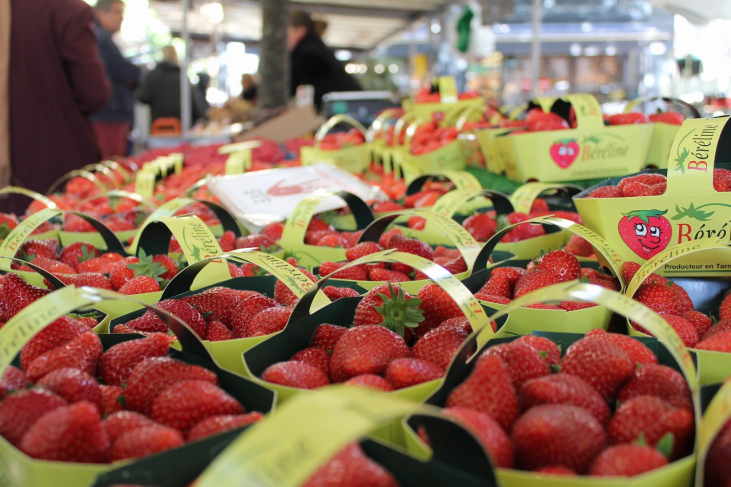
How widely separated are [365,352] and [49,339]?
523 mm

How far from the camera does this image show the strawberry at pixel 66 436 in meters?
0.75

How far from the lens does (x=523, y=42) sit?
1906cm

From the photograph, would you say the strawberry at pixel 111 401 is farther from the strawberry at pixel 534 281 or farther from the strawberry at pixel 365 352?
the strawberry at pixel 534 281

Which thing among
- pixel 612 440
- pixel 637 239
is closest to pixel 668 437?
pixel 612 440

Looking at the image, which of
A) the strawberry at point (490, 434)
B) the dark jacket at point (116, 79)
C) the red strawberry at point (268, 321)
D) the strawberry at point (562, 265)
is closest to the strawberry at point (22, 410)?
the red strawberry at point (268, 321)

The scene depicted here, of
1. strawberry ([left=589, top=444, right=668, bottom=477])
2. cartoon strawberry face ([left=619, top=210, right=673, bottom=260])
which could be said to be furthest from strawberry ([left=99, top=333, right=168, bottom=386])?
cartoon strawberry face ([left=619, top=210, right=673, bottom=260])

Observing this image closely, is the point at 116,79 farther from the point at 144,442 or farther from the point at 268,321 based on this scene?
the point at 144,442

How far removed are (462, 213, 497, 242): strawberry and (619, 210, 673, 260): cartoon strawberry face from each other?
1.71ft

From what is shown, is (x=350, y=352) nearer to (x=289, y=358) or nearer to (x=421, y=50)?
(x=289, y=358)

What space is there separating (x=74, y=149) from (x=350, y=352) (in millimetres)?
4168

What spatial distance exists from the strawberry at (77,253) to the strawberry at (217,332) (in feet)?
2.67

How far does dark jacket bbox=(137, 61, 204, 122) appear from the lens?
873 cm

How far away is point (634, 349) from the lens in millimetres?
1000

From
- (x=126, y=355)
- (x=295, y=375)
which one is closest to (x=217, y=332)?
(x=126, y=355)
